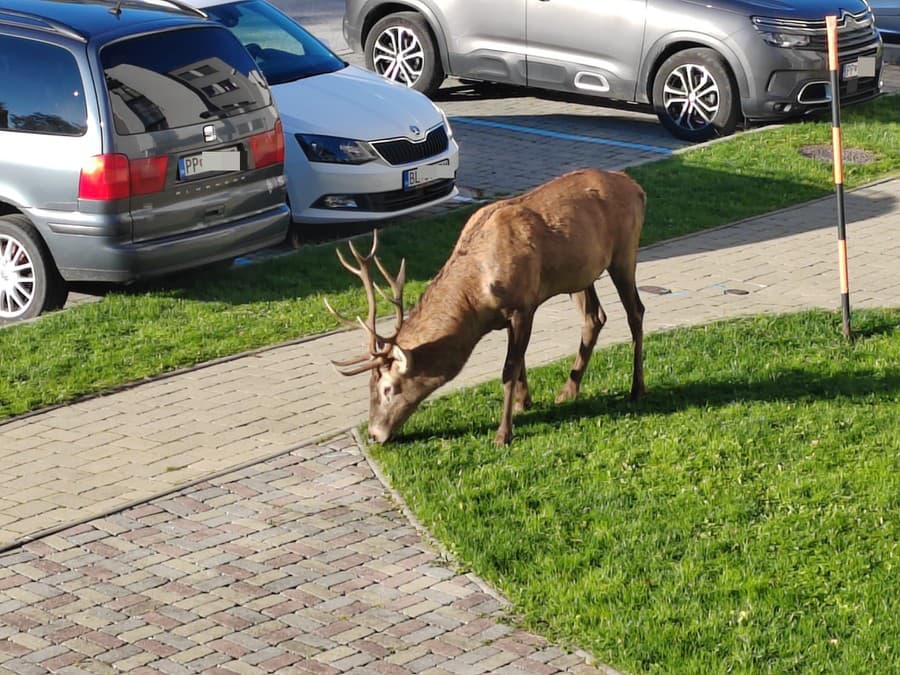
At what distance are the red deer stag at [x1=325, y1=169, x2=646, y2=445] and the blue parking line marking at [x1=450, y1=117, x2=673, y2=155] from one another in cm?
770

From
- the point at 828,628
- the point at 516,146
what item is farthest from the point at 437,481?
the point at 516,146

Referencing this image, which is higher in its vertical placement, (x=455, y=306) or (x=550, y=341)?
(x=455, y=306)

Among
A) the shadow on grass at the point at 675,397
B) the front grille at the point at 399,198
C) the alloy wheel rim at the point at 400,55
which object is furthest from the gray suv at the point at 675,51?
the shadow on grass at the point at 675,397

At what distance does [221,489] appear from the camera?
28.3 ft

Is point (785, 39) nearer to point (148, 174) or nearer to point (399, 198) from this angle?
point (399, 198)

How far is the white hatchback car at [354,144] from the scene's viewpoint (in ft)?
43.4

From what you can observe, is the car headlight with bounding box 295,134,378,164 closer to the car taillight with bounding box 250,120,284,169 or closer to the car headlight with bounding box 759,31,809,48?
the car taillight with bounding box 250,120,284,169

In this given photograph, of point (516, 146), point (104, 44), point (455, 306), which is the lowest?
point (516, 146)

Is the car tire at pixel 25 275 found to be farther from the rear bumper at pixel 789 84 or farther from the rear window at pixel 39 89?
the rear bumper at pixel 789 84

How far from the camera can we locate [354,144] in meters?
13.3

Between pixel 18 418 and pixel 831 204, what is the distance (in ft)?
25.7

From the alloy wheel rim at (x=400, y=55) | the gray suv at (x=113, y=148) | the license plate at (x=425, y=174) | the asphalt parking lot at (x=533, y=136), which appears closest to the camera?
the gray suv at (x=113, y=148)

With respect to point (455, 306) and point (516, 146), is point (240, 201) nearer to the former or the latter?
point (455, 306)

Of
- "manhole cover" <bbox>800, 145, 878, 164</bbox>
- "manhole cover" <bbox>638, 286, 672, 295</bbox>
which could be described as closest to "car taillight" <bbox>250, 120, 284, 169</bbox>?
"manhole cover" <bbox>638, 286, 672, 295</bbox>
